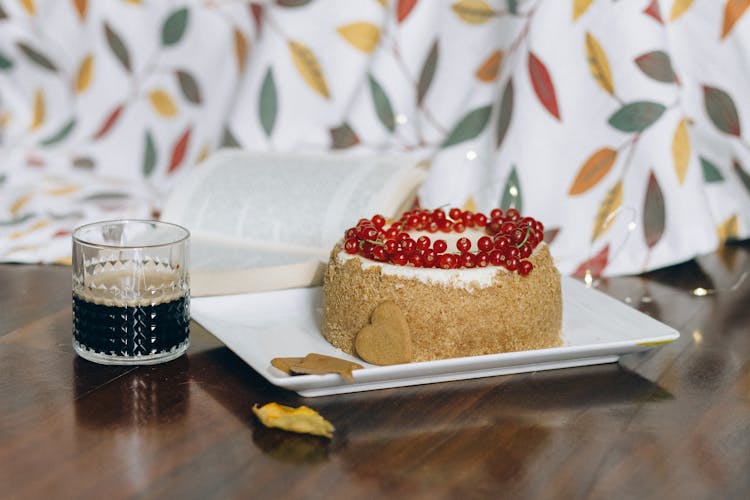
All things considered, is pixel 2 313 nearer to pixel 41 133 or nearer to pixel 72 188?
pixel 72 188

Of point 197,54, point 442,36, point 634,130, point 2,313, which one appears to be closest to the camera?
point 2,313

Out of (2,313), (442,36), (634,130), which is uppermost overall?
(442,36)

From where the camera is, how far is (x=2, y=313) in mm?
1182

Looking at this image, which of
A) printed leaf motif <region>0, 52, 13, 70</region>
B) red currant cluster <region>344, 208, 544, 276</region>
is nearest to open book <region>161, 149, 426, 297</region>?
red currant cluster <region>344, 208, 544, 276</region>

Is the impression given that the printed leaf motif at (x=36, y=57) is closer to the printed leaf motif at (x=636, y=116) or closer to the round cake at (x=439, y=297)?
the printed leaf motif at (x=636, y=116)

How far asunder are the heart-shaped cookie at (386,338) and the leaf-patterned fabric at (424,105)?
0.56 meters

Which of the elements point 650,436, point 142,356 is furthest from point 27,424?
point 650,436

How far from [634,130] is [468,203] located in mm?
263

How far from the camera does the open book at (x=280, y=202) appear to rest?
4.47ft

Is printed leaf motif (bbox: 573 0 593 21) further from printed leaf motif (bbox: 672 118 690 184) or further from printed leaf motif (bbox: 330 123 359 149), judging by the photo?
printed leaf motif (bbox: 330 123 359 149)

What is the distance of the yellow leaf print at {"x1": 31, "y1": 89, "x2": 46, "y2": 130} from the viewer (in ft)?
6.64

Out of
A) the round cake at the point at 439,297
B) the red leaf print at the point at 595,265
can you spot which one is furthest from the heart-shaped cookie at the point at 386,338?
the red leaf print at the point at 595,265

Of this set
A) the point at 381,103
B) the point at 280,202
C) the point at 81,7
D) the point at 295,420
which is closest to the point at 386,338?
the point at 295,420

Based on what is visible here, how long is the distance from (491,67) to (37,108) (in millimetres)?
907
